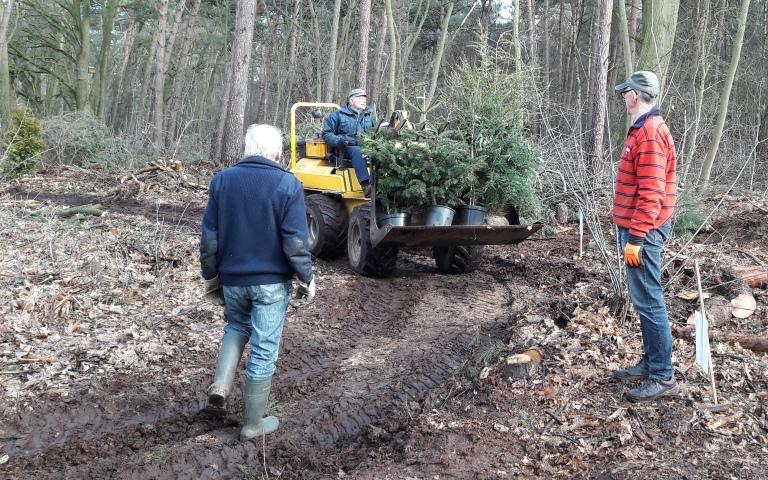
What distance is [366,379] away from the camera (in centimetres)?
545

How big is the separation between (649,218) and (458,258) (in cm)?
487

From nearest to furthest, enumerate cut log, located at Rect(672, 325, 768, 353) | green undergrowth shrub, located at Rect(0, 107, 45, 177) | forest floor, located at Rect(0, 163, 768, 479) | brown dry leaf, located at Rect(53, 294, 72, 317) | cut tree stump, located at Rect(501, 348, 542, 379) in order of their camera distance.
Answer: forest floor, located at Rect(0, 163, 768, 479) → cut tree stump, located at Rect(501, 348, 542, 379) → cut log, located at Rect(672, 325, 768, 353) → brown dry leaf, located at Rect(53, 294, 72, 317) → green undergrowth shrub, located at Rect(0, 107, 45, 177)

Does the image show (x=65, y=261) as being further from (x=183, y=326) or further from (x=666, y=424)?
(x=666, y=424)

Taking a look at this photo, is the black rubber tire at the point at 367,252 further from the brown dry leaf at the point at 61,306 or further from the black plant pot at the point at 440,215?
the brown dry leaf at the point at 61,306

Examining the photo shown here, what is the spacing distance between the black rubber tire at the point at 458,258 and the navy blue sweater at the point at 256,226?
16.1 ft

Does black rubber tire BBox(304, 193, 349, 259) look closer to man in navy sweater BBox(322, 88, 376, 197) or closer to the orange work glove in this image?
man in navy sweater BBox(322, 88, 376, 197)

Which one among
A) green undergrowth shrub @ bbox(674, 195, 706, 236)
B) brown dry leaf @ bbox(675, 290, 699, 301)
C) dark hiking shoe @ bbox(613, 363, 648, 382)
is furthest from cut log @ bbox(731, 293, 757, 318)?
green undergrowth shrub @ bbox(674, 195, 706, 236)

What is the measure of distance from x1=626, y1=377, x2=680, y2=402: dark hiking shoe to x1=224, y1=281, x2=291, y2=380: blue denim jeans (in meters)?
2.22

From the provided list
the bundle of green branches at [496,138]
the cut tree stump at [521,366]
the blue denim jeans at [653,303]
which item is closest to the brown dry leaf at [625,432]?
the blue denim jeans at [653,303]

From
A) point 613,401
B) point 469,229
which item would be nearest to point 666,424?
point 613,401

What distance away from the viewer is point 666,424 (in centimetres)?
416

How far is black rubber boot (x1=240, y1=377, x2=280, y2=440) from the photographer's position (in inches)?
170

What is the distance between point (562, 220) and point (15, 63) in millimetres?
20567

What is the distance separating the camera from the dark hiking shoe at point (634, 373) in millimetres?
4652
